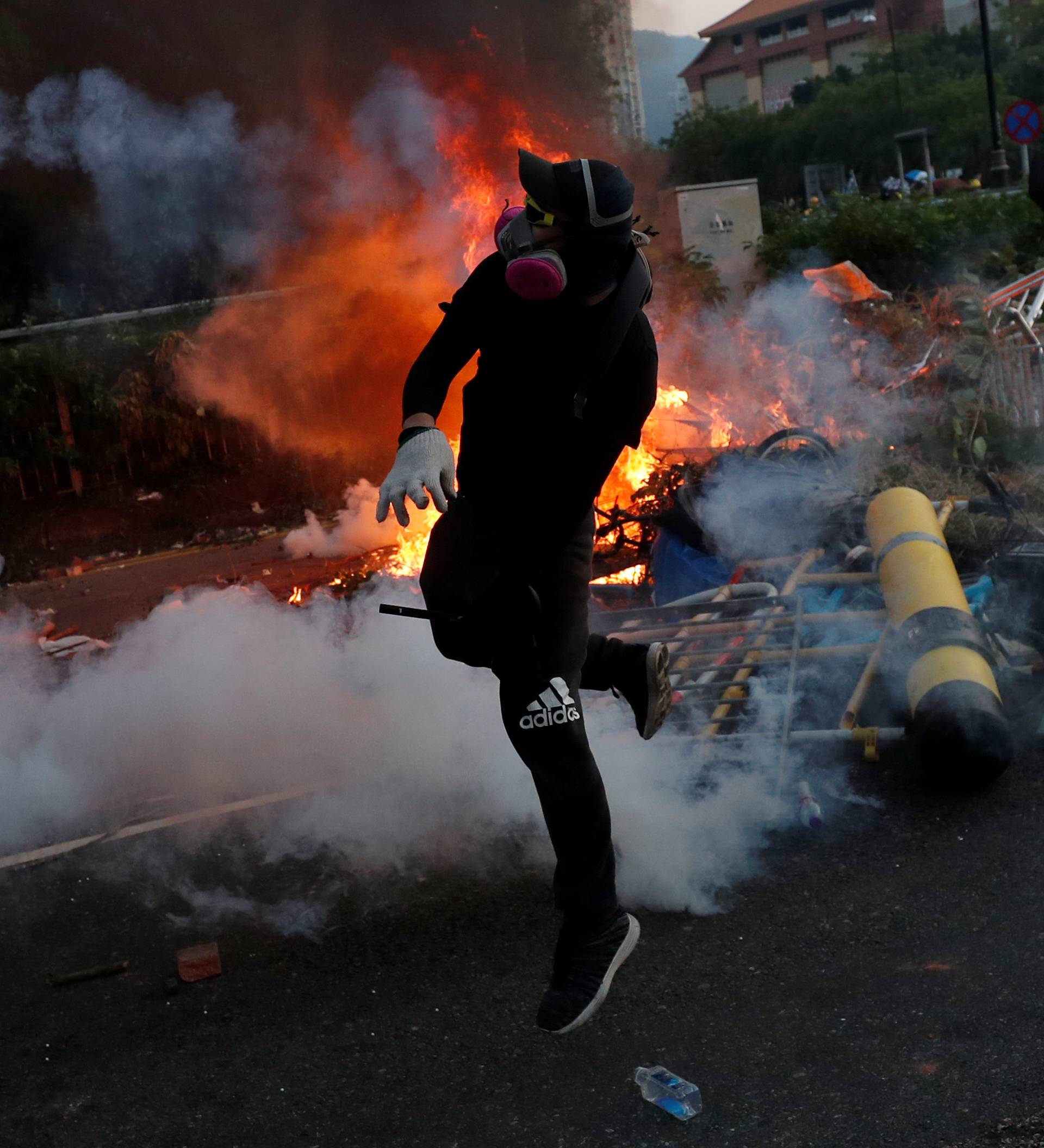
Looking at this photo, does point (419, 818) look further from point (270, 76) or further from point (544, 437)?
point (270, 76)

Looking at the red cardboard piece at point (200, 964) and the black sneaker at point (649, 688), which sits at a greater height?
the black sneaker at point (649, 688)

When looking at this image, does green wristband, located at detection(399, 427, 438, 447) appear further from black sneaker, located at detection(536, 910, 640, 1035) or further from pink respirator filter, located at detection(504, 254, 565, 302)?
black sneaker, located at detection(536, 910, 640, 1035)

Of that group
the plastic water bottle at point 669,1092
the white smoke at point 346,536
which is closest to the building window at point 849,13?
the white smoke at point 346,536

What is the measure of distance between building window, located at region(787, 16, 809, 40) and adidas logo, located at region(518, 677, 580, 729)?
3371 inches

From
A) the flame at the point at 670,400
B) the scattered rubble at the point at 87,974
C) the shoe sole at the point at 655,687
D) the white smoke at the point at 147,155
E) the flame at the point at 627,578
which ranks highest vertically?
the white smoke at the point at 147,155

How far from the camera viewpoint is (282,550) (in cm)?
965

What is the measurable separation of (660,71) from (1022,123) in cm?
5031

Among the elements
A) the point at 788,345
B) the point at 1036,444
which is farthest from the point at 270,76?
the point at 1036,444

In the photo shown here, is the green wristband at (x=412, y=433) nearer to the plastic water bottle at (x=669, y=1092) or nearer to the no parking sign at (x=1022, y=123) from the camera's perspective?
the plastic water bottle at (x=669, y=1092)

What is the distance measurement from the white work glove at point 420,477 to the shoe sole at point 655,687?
0.79 metres

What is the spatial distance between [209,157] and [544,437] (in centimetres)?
729

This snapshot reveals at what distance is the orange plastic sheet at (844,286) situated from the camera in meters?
9.92

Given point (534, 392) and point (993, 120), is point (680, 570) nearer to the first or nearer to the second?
point (534, 392)

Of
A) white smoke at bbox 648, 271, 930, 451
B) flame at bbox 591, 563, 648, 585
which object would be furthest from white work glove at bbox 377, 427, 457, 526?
white smoke at bbox 648, 271, 930, 451
